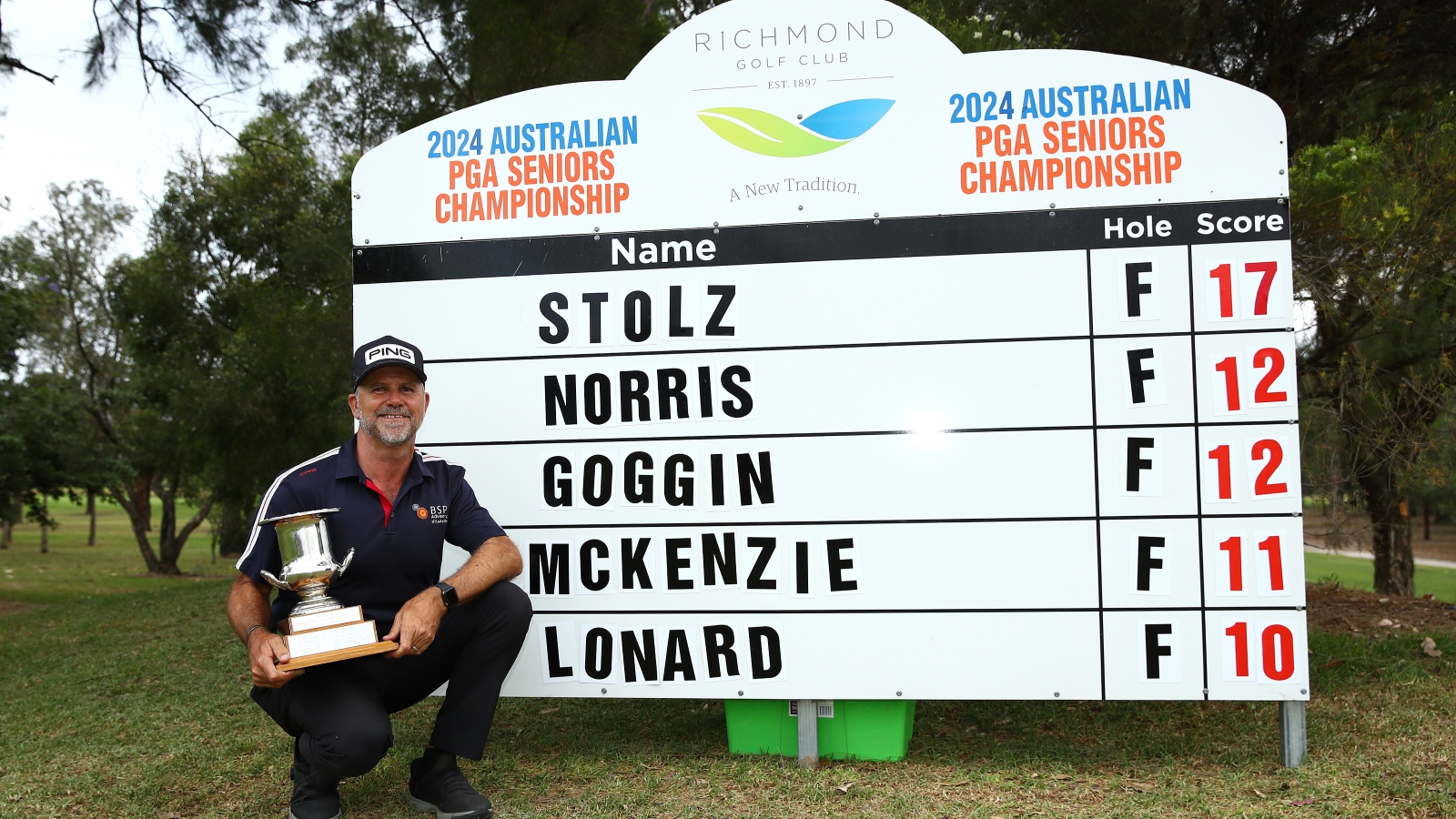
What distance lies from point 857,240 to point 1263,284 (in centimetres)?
142

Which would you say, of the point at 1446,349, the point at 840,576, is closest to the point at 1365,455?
the point at 1446,349

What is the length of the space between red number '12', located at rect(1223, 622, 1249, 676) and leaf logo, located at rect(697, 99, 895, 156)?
2206 mm

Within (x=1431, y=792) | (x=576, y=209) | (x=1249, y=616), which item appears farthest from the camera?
(x=576, y=209)

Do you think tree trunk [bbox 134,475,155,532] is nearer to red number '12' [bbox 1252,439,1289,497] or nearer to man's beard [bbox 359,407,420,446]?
man's beard [bbox 359,407,420,446]

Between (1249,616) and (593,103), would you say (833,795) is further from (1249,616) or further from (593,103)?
(593,103)

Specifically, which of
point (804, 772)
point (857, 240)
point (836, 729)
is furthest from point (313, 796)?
point (857, 240)

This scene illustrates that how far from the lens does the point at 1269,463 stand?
3.74m

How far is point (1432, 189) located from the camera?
16.2 ft

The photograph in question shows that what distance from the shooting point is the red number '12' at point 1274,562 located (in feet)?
12.3

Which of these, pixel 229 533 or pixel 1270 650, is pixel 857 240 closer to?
pixel 1270 650

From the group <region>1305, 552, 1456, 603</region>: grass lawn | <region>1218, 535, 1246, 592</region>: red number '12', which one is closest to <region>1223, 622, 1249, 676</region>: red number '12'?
<region>1218, 535, 1246, 592</region>: red number '12'

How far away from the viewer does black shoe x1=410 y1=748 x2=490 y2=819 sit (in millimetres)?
3398

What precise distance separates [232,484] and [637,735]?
1102 centimetres

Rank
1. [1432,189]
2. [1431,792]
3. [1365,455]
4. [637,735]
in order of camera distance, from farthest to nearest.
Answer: [1365,455] → [1432,189] → [637,735] → [1431,792]
